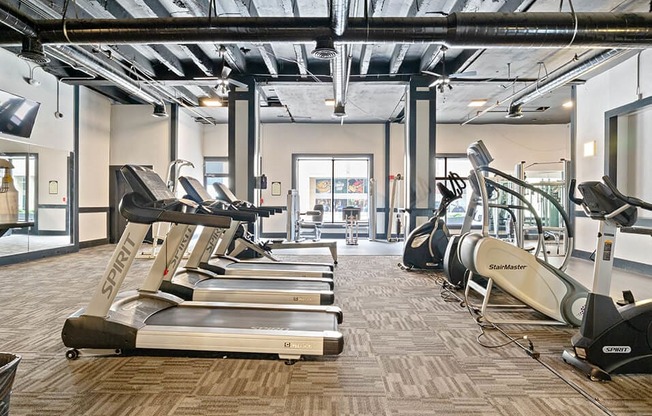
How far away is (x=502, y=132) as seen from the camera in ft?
36.3

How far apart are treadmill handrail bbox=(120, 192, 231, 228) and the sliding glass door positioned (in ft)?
30.3

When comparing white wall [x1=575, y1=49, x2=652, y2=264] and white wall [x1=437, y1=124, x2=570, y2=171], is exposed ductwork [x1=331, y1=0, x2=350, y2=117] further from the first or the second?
white wall [x1=437, y1=124, x2=570, y2=171]

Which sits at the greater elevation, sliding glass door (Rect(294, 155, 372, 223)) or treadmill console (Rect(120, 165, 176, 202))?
sliding glass door (Rect(294, 155, 372, 223))

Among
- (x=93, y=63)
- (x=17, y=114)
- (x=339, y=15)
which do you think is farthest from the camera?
(x=17, y=114)

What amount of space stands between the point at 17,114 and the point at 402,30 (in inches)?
240

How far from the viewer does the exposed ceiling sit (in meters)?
4.01

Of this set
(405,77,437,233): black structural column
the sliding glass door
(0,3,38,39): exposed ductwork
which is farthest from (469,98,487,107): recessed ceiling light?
(0,3,38,39): exposed ductwork

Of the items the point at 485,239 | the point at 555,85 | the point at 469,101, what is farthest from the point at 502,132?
the point at 485,239

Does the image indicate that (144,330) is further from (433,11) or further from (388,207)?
(388,207)

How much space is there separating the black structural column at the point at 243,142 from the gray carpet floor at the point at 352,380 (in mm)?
4093

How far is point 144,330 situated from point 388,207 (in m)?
9.23

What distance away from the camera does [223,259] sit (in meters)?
5.00

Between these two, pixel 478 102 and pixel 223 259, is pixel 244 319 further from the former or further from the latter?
pixel 478 102

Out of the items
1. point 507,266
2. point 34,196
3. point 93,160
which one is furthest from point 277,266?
point 93,160
